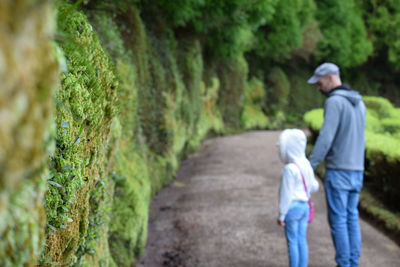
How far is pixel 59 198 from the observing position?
7.20 ft

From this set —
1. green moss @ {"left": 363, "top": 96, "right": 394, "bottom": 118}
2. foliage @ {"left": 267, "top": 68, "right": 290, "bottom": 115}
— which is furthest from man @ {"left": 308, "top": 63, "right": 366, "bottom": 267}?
foliage @ {"left": 267, "top": 68, "right": 290, "bottom": 115}

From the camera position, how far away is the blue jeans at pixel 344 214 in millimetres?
4695

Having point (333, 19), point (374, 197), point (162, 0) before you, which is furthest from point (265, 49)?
point (374, 197)

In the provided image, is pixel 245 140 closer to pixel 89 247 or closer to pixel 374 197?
pixel 374 197

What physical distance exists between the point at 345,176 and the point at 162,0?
19.5 ft

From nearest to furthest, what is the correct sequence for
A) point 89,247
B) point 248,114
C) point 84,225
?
point 84,225 < point 89,247 < point 248,114

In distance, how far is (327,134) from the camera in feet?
15.6

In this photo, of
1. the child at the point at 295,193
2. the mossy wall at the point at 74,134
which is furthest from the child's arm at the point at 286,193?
the mossy wall at the point at 74,134

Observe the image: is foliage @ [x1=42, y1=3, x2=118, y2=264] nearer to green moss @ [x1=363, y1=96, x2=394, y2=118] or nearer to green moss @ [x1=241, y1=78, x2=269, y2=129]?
green moss @ [x1=363, y1=96, x2=394, y2=118]

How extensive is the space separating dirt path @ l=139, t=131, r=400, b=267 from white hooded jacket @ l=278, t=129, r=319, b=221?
4.71 feet

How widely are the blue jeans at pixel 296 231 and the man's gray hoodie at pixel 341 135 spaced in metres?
0.65

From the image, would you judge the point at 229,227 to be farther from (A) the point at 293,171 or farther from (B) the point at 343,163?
(A) the point at 293,171

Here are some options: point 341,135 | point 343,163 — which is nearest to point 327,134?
point 341,135

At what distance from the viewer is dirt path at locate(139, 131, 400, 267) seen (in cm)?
554
